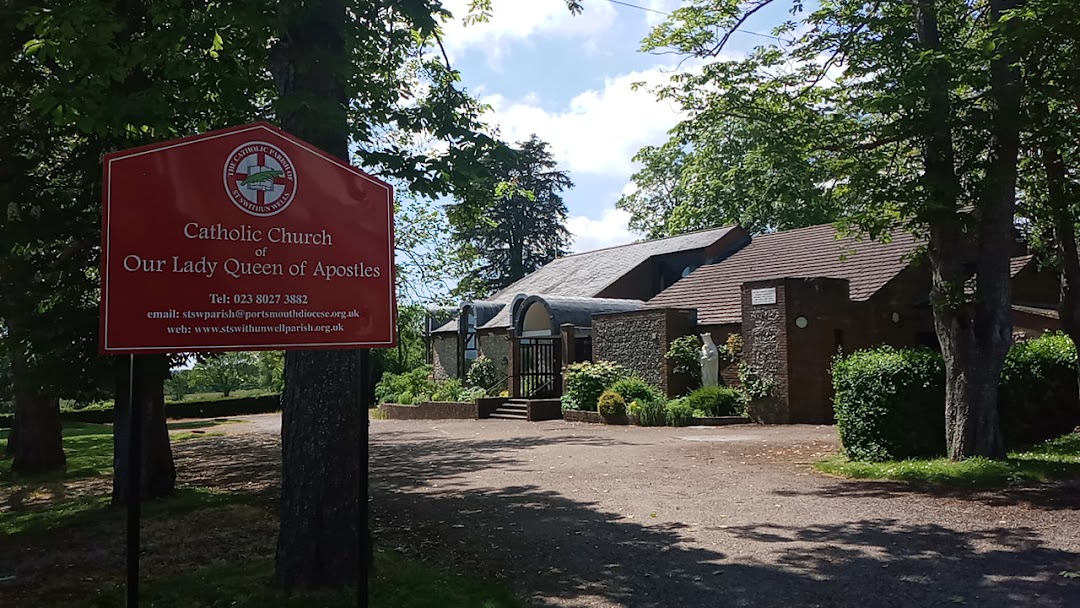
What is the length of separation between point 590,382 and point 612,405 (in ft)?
8.12

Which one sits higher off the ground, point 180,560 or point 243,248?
point 243,248

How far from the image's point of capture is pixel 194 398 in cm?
3916

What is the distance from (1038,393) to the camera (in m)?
13.7

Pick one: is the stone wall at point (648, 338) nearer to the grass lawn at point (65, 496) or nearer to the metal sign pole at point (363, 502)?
the grass lawn at point (65, 496)

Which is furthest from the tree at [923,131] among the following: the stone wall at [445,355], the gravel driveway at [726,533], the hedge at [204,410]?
the hedge at [204,410]

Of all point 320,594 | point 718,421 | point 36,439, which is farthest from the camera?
point 718,421

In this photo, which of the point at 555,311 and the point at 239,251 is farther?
the point at 555,311

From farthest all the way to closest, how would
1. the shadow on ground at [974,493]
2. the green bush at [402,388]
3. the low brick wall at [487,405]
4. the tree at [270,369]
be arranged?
the tree at [270,369] < the green bush at [402,388] < the low brick wall at [487,405] < the shadow on ground at [974,493]

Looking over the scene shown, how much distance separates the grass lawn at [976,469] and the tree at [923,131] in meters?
0.46

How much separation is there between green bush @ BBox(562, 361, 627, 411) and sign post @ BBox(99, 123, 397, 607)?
1845 cm

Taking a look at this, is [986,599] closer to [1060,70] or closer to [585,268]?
[1060,70]

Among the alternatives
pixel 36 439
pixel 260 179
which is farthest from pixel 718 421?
pixel 260 179

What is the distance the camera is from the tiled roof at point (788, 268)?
22.4 metres

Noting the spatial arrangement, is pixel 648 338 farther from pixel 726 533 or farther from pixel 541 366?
pixel 726 533
